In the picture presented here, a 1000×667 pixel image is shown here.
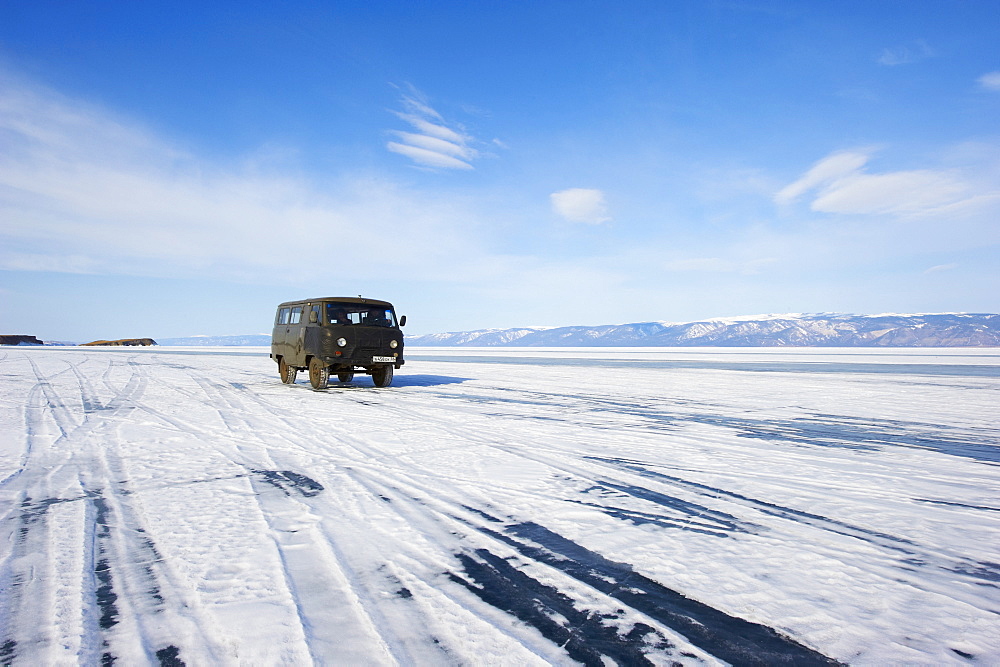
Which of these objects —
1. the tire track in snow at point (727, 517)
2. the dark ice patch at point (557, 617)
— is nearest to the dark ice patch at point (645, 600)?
the dark ice patch at point (557, 617)

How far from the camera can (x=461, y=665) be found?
2205 millimetres

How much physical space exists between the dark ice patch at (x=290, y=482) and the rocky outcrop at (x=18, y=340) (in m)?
136

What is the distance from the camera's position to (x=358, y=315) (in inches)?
556

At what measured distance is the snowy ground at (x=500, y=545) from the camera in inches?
94.8

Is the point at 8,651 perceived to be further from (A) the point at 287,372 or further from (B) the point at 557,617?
(A) the point at 287,372

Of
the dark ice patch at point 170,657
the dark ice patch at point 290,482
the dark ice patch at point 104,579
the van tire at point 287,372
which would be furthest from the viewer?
the van tire at point 287,372

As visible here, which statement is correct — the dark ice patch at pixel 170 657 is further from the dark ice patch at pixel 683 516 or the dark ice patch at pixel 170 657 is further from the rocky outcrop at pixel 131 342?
the rocky outcrop at pixel 131 342

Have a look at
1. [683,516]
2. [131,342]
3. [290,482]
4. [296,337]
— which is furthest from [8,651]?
[131,342]

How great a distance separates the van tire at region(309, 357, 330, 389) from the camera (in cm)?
1365

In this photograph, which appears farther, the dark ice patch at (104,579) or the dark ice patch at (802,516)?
the dark ice patch at (802,516)

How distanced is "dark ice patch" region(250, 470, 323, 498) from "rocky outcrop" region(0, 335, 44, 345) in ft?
445

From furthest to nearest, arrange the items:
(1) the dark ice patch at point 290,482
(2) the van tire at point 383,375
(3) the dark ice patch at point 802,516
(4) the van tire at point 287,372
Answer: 1. (4) the van tire at point 287,372
2. (2) the van tire at point 383,375
3. (1) the dark ice patch at point 290,482
4. (3) the dark ice patch at point 802,516

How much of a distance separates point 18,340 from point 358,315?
135979 millimetres

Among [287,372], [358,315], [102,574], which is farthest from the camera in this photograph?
[287,372]
